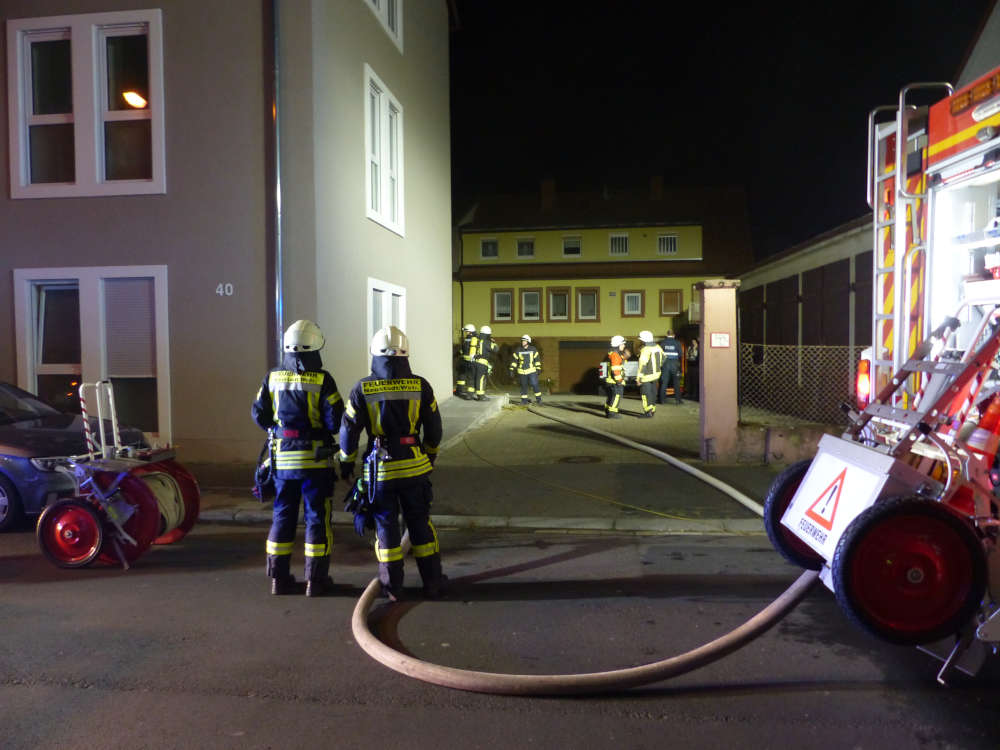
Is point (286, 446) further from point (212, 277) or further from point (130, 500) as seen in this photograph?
point (212, 277)

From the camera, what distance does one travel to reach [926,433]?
365cm

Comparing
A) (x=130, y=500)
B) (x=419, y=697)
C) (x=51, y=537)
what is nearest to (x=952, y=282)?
(x=419, y=697)

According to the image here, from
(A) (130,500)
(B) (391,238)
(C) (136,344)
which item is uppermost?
(B) (391,238)

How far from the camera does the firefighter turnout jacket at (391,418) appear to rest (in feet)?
16.7

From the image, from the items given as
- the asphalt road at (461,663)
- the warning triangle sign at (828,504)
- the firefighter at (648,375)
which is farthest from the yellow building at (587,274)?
the warning triangle sign at (828,504)

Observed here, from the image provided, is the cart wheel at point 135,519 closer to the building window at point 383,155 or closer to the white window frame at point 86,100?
the white window frame at point 86,100

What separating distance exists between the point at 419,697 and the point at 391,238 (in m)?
10.8

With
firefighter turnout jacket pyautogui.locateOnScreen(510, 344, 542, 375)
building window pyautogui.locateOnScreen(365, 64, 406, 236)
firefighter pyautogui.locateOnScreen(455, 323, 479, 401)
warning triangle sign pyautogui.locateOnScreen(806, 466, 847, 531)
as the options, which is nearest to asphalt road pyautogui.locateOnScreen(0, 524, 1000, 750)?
warning triangle sign pyautogui.locateOnScreen(806, 466, 847, 531)

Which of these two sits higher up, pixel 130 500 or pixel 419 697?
pixel 130 500

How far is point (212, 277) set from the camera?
34.2 ft

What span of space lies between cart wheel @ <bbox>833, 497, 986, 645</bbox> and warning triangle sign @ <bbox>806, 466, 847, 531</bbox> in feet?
1.01

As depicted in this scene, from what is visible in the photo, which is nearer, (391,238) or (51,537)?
(51,537)

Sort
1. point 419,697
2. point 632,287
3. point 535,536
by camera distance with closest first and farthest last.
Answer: point 419,697, point 535,536, point 632,287

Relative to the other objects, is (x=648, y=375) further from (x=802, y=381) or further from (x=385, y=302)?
(x=385, y=302)
